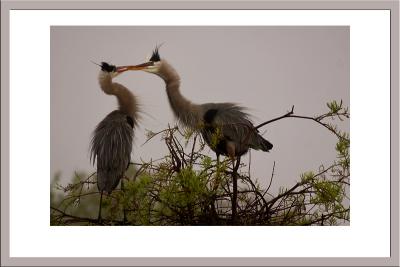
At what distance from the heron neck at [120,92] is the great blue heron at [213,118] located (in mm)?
59

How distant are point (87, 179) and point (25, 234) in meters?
0.24

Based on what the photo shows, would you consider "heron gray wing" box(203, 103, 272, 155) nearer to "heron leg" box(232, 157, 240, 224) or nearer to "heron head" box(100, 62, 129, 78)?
"heron leg" box(232, 157, 240, 224)

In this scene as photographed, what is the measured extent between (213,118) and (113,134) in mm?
314

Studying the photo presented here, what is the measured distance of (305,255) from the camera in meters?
1.75

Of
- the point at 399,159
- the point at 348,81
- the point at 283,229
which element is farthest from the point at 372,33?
the point at 283,229

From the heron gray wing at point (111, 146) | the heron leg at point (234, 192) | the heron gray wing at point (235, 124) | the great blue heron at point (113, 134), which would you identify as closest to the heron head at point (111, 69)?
the great blue heron at point (113, 134)

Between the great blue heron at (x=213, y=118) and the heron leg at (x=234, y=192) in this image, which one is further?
the great blue heron at (x=213, y=118)

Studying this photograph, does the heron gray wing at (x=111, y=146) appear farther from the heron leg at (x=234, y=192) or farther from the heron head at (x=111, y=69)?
the heron leg at (x=234, y=192)

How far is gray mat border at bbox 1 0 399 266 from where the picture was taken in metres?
1.72

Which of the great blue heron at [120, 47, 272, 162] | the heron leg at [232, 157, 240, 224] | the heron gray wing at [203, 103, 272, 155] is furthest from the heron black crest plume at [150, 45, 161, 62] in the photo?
the heron leg at [232, 157, 240, 224]

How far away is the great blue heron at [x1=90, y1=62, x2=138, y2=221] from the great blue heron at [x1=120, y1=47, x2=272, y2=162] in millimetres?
65

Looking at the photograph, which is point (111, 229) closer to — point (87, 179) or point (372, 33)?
point (87, 179)

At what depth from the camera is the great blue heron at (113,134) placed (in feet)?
5.96
